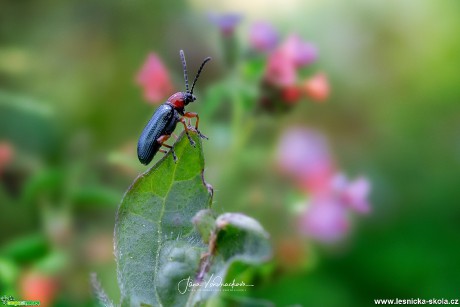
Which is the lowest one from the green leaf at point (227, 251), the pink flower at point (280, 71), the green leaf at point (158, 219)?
the green leaf at point (227, 251)

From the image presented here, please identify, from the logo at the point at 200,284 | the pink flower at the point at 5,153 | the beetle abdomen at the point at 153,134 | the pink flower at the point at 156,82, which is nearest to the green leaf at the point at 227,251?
the logo at the point at 200,284

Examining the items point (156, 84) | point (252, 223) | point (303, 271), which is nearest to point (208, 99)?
point (156, 84)

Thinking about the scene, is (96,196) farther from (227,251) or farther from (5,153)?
(227,251)

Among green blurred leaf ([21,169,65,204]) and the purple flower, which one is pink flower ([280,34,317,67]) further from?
green blurred leaf ([21,169,65,204])

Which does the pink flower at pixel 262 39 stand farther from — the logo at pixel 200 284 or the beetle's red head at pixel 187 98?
the logo at pixel 200 284

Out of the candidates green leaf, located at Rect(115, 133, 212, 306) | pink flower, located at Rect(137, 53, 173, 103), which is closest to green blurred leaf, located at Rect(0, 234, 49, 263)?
pink flower, located at Rect(137, 53, 173, 103)

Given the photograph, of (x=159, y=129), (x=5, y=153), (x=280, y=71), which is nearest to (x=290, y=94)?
(x=280, y=71)

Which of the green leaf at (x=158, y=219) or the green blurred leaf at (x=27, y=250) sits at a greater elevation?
the green blurred leaf at (x=27, y=250)
